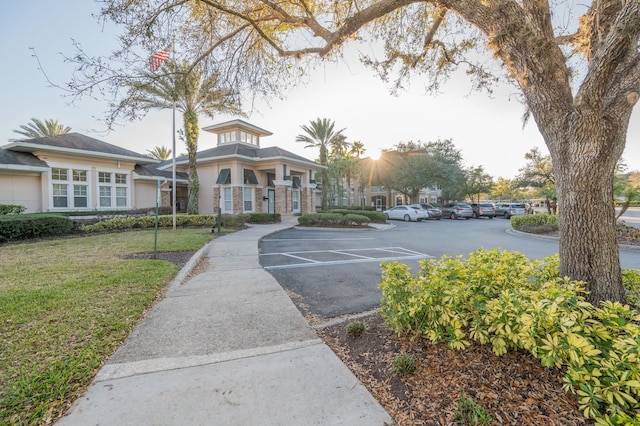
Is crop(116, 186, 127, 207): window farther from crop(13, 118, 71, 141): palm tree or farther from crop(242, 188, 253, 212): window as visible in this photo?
crop(13, 118, 71, 141): palm tree

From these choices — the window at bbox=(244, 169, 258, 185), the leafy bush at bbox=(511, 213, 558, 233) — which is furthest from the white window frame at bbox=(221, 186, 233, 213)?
the leafy bush at bbox=(511, 213, 558, 233)

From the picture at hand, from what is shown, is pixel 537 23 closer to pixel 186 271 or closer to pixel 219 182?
pixel 186 271

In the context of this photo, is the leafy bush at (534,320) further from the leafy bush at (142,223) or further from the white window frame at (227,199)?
the white window frame at (227,199)

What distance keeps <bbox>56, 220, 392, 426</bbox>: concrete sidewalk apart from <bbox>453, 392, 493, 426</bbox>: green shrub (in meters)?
0.50

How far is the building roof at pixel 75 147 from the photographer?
551 inches

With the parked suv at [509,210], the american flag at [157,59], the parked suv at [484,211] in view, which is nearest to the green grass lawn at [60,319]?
the american flag at [157,59]

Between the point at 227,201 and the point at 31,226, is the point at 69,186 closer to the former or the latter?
the point at 31,226

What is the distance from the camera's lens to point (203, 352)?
2.99 metres

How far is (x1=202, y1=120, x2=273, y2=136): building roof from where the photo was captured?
21934 millimetres

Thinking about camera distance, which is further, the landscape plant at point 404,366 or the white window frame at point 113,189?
the white window frame at point 113,189

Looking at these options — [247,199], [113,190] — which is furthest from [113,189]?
[247,199]

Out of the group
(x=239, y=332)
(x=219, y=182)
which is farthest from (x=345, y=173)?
(x=239, y=332)

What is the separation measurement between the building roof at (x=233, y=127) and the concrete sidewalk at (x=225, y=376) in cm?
1992

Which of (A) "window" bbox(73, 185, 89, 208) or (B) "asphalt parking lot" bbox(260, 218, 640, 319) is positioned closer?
(B) "asphalt parking lot" bbox(260, 218, 640, 319)
